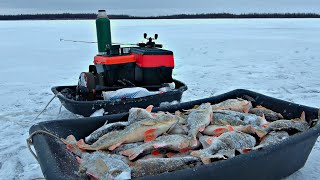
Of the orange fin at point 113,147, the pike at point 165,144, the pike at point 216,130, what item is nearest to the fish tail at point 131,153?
the pike at point 165,144

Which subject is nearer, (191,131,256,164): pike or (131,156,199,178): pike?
(131,156,199,178): pike

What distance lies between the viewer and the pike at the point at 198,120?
3.00 metres

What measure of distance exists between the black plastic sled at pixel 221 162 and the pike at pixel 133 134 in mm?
241

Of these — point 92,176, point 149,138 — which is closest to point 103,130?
point 149,138

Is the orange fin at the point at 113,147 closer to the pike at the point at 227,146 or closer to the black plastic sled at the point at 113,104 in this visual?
the pike at the point at 227,146

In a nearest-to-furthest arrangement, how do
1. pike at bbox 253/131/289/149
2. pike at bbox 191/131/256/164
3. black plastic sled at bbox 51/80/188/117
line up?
pike at bbox 191/131/256/164
pike at bbox 253/131/289/149
black plastic sled at bbox 51/80/188/117

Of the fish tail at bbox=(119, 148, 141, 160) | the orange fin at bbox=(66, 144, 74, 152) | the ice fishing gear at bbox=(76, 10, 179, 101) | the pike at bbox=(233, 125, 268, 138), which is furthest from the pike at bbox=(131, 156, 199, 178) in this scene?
the ice fishing gear at bbox=(76, 10, 179, 101)

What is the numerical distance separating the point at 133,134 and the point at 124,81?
1.96 m

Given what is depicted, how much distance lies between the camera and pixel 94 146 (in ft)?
9.46

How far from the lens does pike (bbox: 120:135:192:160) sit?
2705 mm

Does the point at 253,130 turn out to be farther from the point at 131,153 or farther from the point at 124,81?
the point at 124,81

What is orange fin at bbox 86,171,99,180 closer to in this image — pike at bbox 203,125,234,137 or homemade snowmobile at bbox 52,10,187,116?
pike at bbox 203,125,234,137

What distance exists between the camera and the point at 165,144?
9.11 feet

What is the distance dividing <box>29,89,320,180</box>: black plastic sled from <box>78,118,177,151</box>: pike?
0.79ft
